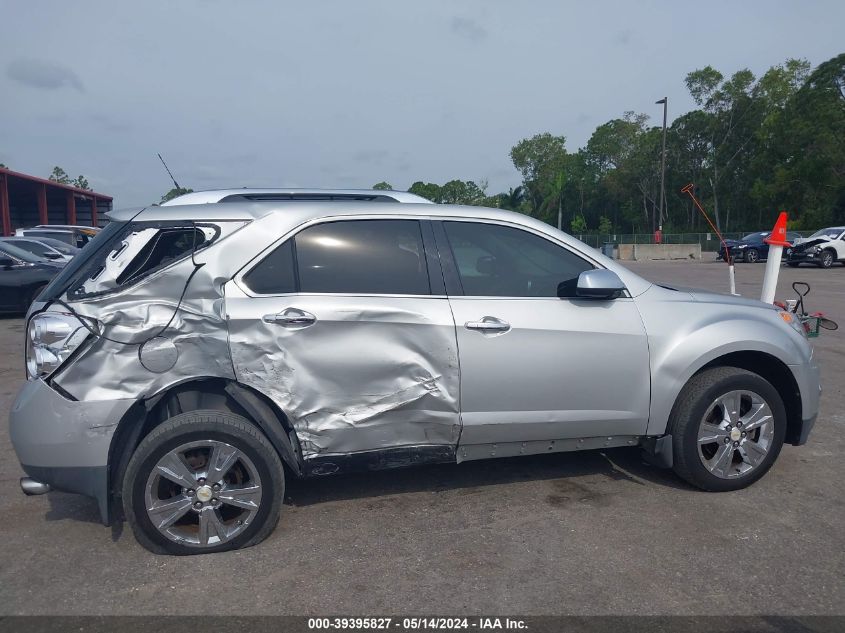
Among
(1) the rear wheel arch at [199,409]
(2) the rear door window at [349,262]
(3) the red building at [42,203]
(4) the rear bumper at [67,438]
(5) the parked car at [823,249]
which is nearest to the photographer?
(4) the rear bumper at [67,438]

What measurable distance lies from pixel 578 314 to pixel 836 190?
51.6m

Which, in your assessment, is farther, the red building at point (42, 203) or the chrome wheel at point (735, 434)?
the red building at point (42, 203)

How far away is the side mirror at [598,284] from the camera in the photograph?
3.91 metres

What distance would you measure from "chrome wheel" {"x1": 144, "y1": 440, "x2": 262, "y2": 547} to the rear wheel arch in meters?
0.21

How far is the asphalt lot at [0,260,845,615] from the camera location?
3.07 metres

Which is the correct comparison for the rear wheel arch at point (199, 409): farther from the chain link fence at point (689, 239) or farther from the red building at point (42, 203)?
the red building at point (42, 203)

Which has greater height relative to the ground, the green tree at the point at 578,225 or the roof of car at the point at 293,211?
the green tree at the point at 578,225

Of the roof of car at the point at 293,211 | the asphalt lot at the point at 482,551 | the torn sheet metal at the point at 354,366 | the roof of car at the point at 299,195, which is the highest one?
the roof of car at the point at 299,195

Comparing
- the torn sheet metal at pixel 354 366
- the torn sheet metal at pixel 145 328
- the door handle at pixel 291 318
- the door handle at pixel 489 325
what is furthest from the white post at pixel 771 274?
the torn sheet metal at pixel 145 328

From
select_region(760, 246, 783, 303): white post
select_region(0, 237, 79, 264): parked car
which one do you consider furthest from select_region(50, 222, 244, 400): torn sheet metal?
select_region(0, 237, 79, 264): parked car

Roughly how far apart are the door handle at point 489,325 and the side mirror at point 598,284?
502mm

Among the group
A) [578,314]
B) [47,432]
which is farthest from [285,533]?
[578,314]

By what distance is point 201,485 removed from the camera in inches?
137

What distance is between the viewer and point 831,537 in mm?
3623
